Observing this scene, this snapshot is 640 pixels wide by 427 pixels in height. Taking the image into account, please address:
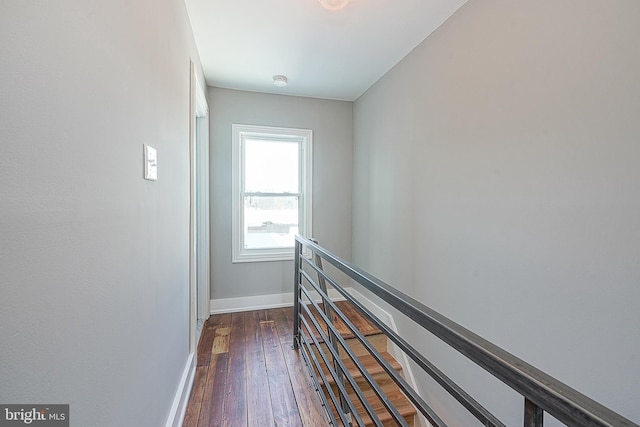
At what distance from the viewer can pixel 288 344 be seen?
7.82ft

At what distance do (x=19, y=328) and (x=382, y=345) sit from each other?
2.57m

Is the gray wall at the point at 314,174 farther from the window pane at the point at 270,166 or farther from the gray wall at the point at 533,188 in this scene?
the gray wall at the point at 533,188

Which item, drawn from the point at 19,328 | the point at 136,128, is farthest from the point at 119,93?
the point at 19,328

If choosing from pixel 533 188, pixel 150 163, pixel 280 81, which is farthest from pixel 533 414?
pixel 280 81

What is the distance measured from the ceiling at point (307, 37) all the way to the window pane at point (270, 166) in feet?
2.16

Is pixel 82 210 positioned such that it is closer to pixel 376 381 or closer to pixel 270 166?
pixel 376 381

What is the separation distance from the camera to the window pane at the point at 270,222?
10.3ft

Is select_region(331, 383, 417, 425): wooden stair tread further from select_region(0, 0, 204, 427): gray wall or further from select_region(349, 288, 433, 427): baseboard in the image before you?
select_region(0, 0, 204, 427): gray wall

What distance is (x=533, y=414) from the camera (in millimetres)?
480

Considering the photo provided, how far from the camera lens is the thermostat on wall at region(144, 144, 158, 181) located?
1051 mm

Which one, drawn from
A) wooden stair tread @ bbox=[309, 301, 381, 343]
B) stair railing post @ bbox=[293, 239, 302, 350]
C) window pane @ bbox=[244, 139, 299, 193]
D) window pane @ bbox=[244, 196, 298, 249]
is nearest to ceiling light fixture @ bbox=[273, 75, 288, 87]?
window pane @ bbox=[244, 139, 299, 193]

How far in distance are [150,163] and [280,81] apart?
77.8 inches

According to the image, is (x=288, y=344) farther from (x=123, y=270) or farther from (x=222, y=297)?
(x=123, y=270)

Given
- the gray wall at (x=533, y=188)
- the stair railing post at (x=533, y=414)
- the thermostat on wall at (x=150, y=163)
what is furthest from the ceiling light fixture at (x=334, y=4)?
the stair railing post at (x=533, y=414)
